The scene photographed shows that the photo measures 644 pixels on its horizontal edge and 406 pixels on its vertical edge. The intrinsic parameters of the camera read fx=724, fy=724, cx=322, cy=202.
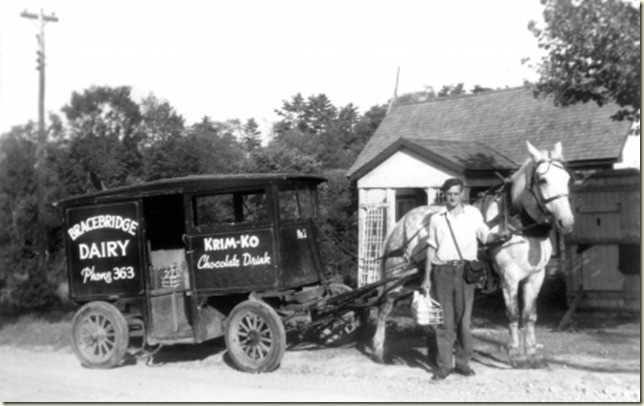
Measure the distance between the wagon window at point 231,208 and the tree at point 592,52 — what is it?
4.39 m

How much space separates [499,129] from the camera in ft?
61.0

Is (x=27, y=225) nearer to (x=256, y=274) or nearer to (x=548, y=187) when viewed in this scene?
(x=256, y=274)

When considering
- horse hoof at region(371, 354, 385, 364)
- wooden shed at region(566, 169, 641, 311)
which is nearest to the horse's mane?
horse hoof at region(371, 354, 385, 364)

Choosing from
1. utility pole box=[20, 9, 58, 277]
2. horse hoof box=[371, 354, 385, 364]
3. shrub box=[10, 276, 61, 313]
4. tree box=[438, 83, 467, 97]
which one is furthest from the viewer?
tree box=[438, 83, 467, 97]

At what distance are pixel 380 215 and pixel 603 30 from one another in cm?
952

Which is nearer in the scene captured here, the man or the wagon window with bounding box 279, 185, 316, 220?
the man

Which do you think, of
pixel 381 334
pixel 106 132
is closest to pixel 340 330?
pixel 381 334

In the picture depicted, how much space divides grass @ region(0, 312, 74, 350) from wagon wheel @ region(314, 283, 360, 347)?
4309mm

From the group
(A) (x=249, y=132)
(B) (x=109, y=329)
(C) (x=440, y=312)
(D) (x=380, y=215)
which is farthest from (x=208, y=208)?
(A) (x=249, y=132)

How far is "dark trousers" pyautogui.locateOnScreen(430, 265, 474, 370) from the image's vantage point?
7.88 meters

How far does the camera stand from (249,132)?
70.8 m

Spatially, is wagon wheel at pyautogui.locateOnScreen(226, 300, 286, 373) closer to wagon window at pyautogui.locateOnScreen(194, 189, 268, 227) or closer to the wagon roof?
wagon window at pyautogui.locateOnScreen(194, 189, 268, 227)

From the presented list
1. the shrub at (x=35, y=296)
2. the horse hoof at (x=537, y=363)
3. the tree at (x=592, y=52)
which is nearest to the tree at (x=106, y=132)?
the shrub at (x=35, y=296)

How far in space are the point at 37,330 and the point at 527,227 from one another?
9556mm
